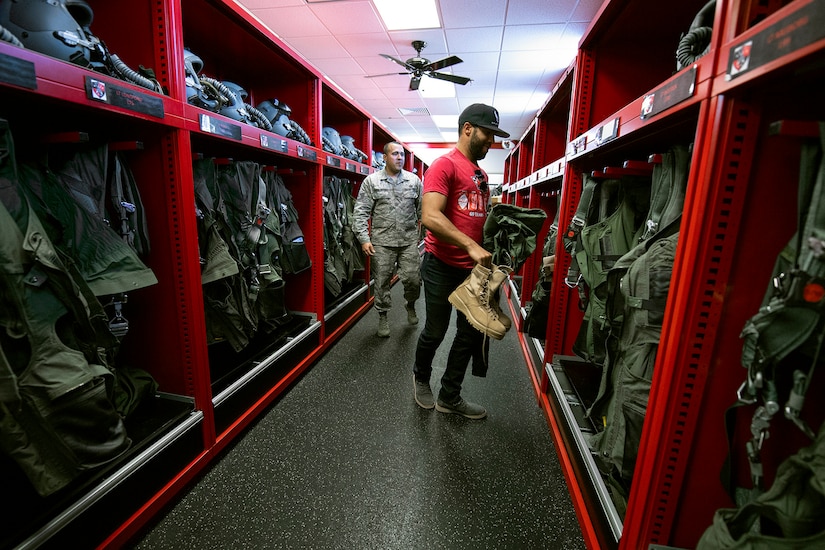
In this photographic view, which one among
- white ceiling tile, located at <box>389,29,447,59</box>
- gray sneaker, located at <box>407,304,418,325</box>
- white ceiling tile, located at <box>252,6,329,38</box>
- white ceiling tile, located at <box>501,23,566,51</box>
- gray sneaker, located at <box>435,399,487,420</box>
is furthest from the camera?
white ceiling tile, located at <box>389,29,447,59</box>

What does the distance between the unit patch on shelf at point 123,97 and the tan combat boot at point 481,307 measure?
55.5 inches

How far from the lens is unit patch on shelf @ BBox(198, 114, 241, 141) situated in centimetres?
157

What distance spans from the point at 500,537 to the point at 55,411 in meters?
1.52

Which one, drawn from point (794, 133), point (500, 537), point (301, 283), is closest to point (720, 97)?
point (794, 133)

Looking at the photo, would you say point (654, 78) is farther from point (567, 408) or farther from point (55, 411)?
point (55, 411)

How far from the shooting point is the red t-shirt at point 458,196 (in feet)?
6.06

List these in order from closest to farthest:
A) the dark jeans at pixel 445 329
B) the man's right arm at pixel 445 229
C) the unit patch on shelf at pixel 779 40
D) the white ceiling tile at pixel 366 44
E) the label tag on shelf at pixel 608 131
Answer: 1. the unit patch on shelf at pixel 779 40
2. the label tag on shelf at pixel 608 131
3. the man's right arm at pixel 445 229
4. the dark jeans at pixel 445 329
5. the white ceiling tile at pixel 366 44

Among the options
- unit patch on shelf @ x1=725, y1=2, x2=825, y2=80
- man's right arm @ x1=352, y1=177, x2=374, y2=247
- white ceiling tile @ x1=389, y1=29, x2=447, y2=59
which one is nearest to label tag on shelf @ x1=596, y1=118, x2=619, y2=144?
unit patch on shelf @ x1=725, y1=2, x2=825, y2=80

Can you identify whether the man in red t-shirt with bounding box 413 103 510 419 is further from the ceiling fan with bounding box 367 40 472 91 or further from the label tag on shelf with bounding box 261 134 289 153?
the ceiling fan with bounding box 367 40 472 91

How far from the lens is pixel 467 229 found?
6.40 feet

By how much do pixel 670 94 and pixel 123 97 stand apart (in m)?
1.65

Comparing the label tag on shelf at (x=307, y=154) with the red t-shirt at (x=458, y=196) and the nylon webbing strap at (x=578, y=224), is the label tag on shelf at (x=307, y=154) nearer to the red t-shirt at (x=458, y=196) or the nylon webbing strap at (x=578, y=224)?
the red t-shirt at (x=458, y=196)

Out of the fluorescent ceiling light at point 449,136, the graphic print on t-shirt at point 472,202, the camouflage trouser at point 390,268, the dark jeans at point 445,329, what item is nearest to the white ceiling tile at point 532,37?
the camouflage trouser at point 390,268

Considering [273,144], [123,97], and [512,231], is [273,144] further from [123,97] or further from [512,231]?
[512,231]
